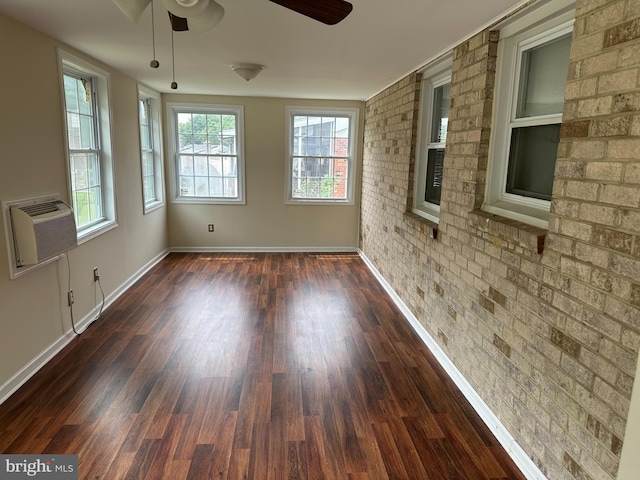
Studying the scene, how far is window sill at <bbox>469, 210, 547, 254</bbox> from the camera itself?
74.4 inches

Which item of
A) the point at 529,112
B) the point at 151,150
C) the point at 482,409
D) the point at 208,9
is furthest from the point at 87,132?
the point at 482,409

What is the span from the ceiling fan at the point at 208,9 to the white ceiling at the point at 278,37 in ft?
2.35

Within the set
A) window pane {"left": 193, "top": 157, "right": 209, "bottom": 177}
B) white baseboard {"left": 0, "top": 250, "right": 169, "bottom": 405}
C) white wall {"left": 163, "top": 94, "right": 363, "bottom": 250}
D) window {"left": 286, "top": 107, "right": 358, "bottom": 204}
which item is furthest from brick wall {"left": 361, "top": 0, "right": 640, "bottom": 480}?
window pane {"left": 193, "top": 157, "right": 209, "bottom": 177}

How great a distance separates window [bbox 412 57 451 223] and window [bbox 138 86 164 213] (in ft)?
11.4

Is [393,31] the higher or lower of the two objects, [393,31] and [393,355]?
the higher

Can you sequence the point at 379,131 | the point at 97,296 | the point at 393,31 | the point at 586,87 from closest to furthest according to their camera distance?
the point at 586,87 → the point at 393,31 → the point at 97,296 → the point at 379,131

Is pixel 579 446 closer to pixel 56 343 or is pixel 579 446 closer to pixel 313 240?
pixel 56 343

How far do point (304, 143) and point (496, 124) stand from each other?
402 cm

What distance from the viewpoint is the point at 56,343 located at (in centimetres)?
307

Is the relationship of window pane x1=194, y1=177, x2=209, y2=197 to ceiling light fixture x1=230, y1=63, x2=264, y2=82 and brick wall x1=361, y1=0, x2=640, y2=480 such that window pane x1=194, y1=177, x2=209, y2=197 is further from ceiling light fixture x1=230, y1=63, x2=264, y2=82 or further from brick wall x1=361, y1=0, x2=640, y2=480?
brick wall x1=361, y1=0, x2=640, y2=480

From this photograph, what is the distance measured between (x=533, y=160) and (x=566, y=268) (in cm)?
79

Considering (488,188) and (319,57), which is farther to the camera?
(319,57)

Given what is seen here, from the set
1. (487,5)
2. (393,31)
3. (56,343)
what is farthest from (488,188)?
(56,343)

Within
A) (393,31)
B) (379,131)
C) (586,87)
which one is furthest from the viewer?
(379,131)
